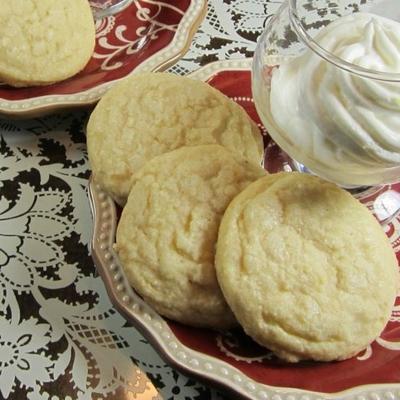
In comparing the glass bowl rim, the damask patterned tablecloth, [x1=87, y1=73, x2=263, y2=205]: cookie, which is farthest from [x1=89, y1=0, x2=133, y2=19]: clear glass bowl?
the glass bowl rim

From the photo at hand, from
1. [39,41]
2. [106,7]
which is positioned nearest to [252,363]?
[39,41]

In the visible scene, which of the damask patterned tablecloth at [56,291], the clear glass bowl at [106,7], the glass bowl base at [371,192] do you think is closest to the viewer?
the damask patterned tablecloth at [56,291]

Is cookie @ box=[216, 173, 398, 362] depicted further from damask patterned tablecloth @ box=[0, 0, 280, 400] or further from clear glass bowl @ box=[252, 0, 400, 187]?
damask patterned tablecloth @ box=[0, 0, 280, 400]

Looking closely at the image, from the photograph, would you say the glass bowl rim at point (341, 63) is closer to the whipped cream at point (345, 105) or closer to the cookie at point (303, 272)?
the whipped cream at point (345, 105)

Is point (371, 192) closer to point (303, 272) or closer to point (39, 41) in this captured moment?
point (303, 272)

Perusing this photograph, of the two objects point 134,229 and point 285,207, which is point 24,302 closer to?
point 134,229

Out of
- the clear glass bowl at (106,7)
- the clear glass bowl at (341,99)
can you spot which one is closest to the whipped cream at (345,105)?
the clear glass bowl at (341,99)

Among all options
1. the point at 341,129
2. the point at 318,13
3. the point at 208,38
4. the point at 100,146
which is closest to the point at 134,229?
the point at 100,146
